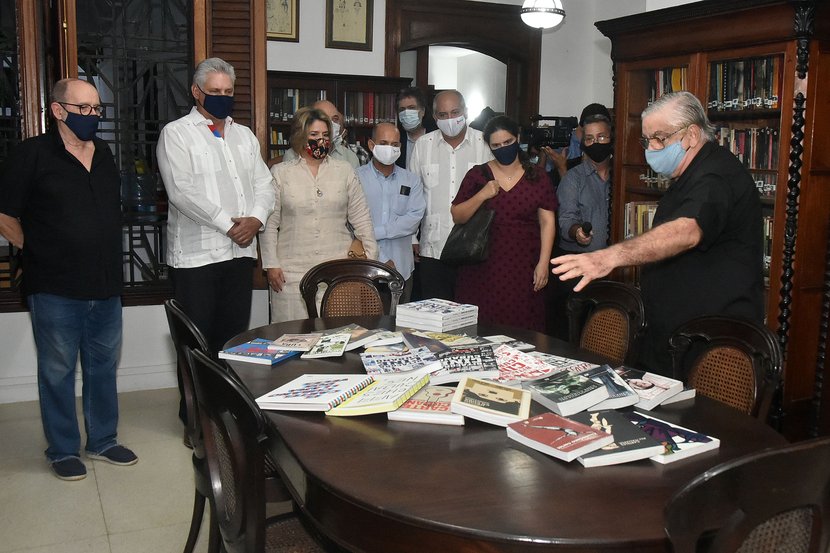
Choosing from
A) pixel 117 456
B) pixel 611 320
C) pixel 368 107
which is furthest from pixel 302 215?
pixel 368 107

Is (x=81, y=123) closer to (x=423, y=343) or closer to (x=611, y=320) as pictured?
(x=423, y=343)

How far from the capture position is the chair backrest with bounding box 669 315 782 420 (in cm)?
208

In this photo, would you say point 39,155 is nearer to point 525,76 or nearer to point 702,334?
point 702,334

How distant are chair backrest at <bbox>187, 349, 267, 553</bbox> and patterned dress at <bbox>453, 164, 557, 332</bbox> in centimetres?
203

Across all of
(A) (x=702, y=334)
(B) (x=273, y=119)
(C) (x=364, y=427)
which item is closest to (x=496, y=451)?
(C) (x=364, y=427)

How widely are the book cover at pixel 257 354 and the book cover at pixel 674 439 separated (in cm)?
107

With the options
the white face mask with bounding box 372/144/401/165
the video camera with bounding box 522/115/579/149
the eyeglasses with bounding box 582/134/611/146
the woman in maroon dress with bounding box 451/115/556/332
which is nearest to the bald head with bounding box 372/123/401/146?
the white face mask with bounding box 372/144/401/165

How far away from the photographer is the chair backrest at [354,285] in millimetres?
3334

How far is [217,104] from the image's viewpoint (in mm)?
3572

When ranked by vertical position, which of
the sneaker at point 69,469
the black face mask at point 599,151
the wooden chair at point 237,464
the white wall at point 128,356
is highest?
the black face mask at point 599,151

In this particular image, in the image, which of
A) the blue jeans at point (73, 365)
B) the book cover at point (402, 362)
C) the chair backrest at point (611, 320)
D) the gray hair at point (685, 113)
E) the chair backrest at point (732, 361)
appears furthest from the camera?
the blue jeans at point (73, 365)

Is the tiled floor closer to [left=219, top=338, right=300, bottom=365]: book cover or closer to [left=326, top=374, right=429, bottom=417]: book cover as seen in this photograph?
[left=219, top=338, right=300, bottom=365]: book cover

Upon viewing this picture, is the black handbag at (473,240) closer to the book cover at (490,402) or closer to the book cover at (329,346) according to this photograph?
the book cover at (329,346)

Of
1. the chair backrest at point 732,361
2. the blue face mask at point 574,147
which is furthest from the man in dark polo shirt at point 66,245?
the blue face mask at point 574,147
